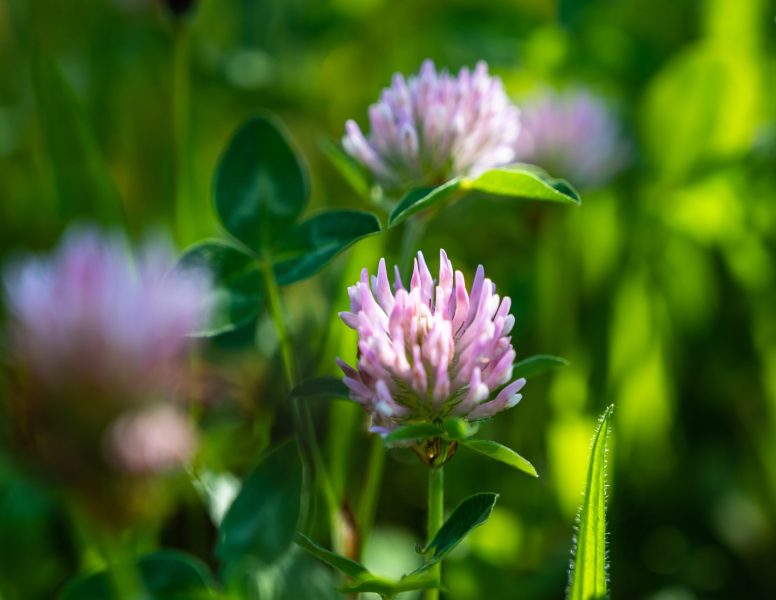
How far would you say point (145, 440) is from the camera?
1.76 ft

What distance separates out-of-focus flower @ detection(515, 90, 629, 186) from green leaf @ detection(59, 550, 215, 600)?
717 mm

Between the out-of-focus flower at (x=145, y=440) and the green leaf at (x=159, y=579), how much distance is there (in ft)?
0.45

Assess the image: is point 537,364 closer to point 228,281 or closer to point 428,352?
point 428,352

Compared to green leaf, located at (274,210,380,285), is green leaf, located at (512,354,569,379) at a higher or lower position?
lower

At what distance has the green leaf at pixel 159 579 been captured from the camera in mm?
723

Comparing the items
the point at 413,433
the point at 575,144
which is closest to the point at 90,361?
the point at 413,433

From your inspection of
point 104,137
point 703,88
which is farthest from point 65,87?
point 703,88

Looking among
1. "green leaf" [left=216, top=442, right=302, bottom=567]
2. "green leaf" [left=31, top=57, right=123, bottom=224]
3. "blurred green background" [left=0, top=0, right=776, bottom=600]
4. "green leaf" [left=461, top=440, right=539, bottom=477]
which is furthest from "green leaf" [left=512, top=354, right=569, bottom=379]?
"green leaf" [left=31, top=57, right=123, bottom=224]

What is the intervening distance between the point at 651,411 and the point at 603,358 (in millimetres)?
87

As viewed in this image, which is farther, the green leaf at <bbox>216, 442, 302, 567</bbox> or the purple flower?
the green leaf at <bbox>216, 442, 302, 567</bbox>

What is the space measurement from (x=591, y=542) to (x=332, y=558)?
144mm

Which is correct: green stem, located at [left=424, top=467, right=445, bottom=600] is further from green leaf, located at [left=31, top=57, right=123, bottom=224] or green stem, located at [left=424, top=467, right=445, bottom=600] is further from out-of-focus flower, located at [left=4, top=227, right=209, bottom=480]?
green leaf, located at [left=31, top=57, right=123, bottom=224]

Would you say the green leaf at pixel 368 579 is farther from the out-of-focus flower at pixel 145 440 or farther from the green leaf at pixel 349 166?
the green leaf at pixel 349 166

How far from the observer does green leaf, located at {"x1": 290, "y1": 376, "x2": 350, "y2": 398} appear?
66 cm
